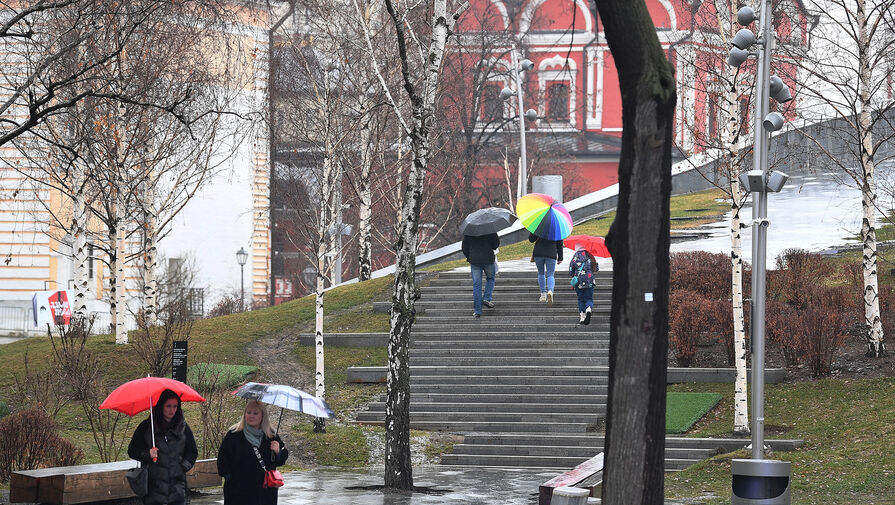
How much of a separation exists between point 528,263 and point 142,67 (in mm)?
11193

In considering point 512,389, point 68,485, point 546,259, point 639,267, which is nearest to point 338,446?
point 512,389

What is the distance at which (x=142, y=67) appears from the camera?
21.4 meters

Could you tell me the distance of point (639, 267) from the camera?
7535mm

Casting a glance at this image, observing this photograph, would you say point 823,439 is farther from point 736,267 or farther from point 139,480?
point 139,480

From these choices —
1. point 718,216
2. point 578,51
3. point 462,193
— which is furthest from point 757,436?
point 578,51

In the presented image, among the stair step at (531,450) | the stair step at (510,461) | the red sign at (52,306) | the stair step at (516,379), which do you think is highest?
the red sign at (52,306)

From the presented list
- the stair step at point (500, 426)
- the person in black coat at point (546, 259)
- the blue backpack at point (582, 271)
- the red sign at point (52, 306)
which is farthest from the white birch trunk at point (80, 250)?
Result: the blue backpack at point (582, 271)

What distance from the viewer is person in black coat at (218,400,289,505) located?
28.7 feet

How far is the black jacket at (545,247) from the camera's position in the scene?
2233 centimetres

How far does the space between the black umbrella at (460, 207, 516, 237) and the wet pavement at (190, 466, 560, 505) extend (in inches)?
266

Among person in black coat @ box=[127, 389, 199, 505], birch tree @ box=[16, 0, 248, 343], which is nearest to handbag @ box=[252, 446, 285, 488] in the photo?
person in black coat @ box=[127, 389, 199, 505]

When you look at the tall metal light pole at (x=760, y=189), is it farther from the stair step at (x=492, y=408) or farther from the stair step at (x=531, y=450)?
the stair step at (x=492, y=408)

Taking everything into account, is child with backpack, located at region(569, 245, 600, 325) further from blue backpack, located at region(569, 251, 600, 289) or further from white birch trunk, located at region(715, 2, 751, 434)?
white birch trunk, located at region(715, 2, 751, 434)

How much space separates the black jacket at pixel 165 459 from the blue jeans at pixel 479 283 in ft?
43.8
